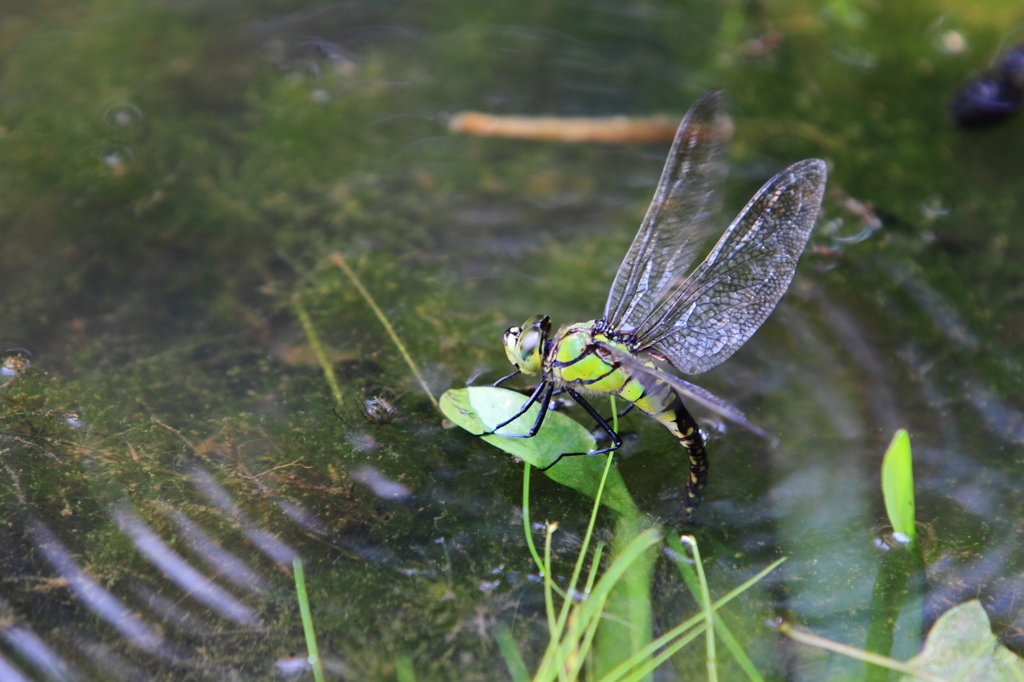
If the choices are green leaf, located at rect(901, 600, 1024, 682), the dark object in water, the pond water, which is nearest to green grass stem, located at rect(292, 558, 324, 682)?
the pond water

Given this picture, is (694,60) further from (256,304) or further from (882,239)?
(256,304)

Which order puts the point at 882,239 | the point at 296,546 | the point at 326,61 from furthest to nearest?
the point at 326,61, the point at 882,239, the point at 296,546

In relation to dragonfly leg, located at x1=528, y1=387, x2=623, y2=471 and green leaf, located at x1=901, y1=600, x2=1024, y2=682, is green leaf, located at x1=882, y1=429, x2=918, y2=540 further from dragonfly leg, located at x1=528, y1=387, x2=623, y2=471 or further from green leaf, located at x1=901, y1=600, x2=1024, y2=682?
dragonfly leg, located at x1=528, y1=387, x2=623, y2=471

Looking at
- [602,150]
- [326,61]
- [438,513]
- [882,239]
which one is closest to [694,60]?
[602,150]

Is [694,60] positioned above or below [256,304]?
above

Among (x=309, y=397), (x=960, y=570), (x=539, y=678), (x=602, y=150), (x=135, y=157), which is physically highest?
(x=135, y=157)

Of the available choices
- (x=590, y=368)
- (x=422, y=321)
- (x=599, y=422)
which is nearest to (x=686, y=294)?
(x=590, y=368)

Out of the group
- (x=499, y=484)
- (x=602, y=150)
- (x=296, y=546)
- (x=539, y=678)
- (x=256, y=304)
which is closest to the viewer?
(x=539, y=678)
